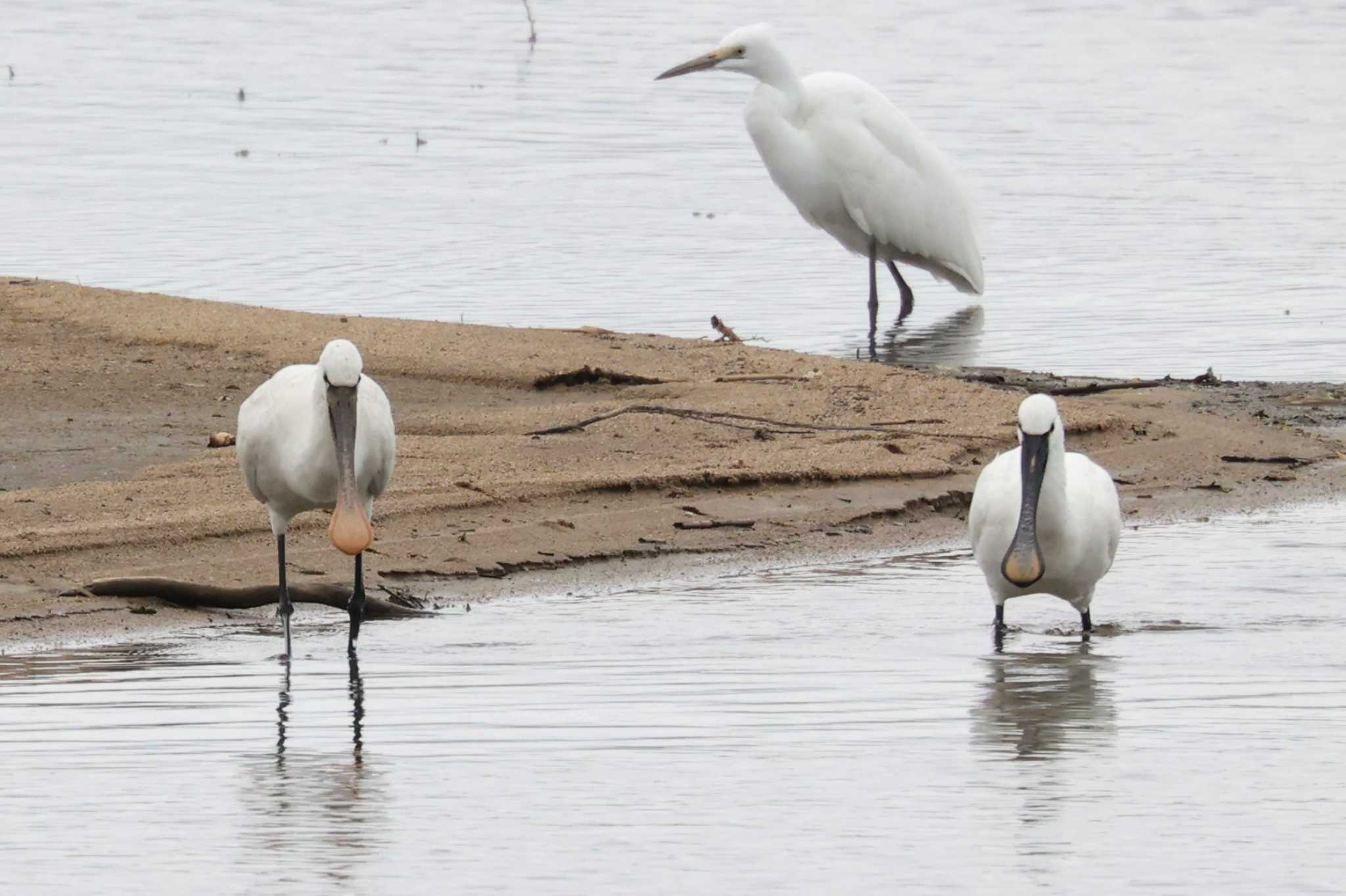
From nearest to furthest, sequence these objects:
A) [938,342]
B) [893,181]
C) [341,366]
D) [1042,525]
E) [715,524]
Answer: [341,366] → [1042,525] → [715,524] → [938,342] → [893,181]

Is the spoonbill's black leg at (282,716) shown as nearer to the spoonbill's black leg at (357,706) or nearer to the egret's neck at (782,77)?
the spoonbill's black leg at (357,706)

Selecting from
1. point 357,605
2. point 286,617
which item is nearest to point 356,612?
point 357,605

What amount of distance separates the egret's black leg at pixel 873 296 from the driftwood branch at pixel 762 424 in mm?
3925

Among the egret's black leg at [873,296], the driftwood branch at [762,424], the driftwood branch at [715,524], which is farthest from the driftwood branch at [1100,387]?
the driftwood branch at [715,524]

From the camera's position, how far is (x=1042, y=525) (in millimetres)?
8320

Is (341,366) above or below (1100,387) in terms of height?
above

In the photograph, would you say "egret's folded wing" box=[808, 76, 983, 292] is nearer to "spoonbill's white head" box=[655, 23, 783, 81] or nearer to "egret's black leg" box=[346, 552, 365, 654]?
"spoonbill's white head" box=[655, 23, 783, 81]

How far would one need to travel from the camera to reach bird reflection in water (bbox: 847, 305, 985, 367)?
14945mm

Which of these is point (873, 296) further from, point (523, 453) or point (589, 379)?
point (523, 453)

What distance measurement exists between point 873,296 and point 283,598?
8.55 metres

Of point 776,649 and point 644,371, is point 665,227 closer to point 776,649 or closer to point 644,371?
point 644,371

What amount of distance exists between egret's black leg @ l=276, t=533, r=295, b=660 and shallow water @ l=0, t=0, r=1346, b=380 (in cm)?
694

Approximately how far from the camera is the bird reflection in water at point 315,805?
5.80 m

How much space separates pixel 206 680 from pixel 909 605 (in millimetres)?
2610
